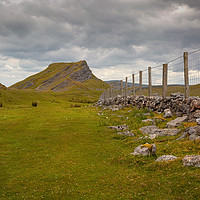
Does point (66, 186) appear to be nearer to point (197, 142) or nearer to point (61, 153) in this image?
point (61, 153)

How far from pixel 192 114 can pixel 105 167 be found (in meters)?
10.2

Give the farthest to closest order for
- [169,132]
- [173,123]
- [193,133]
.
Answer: [173,123] < [169,132] < [193,133]

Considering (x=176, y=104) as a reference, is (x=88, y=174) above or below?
below

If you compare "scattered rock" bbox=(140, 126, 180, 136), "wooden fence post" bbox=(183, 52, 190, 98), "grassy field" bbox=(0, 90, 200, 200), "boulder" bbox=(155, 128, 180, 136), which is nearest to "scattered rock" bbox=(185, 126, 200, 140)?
"grassy field" bbox=(0, 90, 200, 200)

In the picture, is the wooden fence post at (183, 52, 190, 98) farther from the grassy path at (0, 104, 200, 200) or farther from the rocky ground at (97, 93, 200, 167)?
the grassy path at (0, 104, 200, 200)

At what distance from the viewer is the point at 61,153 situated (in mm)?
13641

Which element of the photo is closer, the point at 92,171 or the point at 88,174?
the point at 88,174

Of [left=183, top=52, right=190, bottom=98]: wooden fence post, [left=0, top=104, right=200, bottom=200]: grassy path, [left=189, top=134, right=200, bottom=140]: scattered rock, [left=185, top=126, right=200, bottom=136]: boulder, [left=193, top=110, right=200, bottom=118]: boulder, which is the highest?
[left=183, top=52, right=190, bottom=98]: wooden fence post

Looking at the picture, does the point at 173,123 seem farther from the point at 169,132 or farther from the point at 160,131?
the point at 169,132

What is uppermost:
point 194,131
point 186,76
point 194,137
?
point 186,76

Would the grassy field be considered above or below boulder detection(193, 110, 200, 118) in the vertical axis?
below

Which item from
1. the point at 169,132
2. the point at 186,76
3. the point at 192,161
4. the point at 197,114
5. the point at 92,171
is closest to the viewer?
the point at 192,161

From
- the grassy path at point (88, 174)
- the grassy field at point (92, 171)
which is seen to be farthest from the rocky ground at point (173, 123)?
the grassy path at point (88, 174)

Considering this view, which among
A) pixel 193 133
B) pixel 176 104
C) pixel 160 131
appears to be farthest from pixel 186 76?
pixel 193 133
